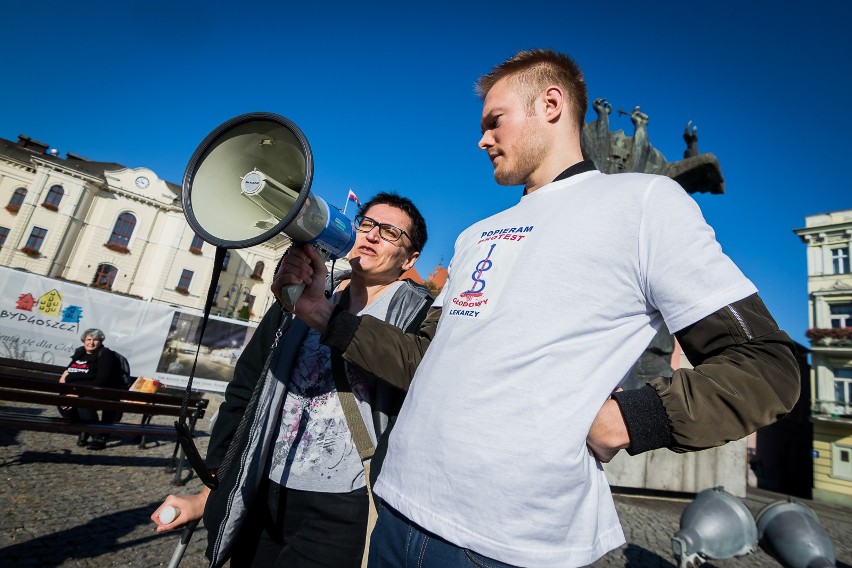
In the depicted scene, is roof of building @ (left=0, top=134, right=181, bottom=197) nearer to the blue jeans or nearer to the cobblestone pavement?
the cobblestone pavement

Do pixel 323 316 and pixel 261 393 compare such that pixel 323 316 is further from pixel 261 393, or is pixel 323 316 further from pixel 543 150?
pixel 543 150

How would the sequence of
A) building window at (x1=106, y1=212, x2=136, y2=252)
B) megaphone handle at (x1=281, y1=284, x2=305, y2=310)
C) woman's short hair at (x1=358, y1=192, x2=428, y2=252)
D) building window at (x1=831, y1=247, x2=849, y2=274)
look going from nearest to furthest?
megaphone handle at (x1=281, y1=284, x2=305, y2=310) → woman's short hair at (x1=358, y1=192, x2=428, y2=252) → building window at (x1=831, y1=247, x2=849, y2=274) → building window at (x1=106, y1=212, x2=136, y2=252)

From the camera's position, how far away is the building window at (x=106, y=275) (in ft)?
106

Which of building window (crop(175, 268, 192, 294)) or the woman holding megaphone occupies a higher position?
building window (crop(175, 268, 192, 294))

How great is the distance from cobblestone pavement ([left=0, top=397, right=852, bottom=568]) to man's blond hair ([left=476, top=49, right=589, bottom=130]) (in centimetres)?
394

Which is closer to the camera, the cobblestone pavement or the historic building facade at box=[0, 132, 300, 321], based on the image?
the cobblestone pavement

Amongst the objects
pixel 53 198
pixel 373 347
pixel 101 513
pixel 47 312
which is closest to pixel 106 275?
pixel 53 198

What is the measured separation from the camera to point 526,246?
1133 mm

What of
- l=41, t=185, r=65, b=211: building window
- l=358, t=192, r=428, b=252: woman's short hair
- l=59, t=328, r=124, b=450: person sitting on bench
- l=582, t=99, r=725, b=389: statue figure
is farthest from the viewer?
l=41, t=185, r=65, b=211: building window

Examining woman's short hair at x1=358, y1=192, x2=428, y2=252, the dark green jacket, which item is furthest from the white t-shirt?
woman's short hair at x1=358, y1=192, x2=428, y2=252

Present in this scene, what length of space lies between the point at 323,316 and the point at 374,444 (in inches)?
23.1

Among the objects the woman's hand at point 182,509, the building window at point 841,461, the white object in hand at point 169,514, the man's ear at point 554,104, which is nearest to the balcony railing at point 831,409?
the building window at point 841,461

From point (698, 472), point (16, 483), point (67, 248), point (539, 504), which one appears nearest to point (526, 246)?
point (539, 504)

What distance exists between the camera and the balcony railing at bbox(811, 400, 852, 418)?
75.9 ft
